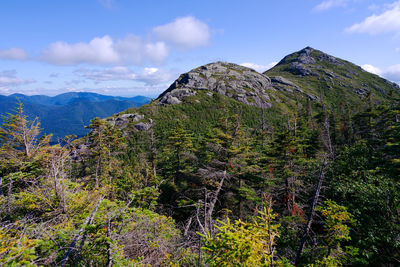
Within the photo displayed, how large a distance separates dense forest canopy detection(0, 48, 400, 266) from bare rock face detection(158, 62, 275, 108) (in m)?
54.5

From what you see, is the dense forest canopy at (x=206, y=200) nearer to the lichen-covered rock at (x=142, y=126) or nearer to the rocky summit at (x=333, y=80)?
the lichen-covered rock at (x=142, y=126)

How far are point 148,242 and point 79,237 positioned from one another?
8.58ft

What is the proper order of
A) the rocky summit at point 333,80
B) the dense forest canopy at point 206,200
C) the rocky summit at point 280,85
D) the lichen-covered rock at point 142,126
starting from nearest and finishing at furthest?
the dense forest canopy at point 206,200 → the lichen-covered rock at point 142,126 → the rocky summit at point 280,85 → the rocky summit at point 333,80

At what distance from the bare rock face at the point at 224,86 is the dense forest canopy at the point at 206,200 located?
5450cm

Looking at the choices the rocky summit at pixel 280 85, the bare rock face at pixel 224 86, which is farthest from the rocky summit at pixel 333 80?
the bare rock face at pixel 224 86

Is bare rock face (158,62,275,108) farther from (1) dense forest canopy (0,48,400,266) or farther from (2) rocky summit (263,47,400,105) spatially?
(1) dense forest canopy (0,48,400,266)

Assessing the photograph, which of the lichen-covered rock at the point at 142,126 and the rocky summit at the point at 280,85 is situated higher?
the rocky summit at the point at 280,85

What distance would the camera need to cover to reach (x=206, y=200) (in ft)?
44.5

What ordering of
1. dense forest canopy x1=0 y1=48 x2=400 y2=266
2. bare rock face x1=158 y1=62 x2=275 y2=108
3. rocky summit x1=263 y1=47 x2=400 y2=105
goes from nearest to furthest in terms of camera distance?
dense forest canopy x1=0 y1=48 x2=400 y2=266
bare rock face x1=158 y1=62 x2=275 y2=108
rocky summit x1=263 y1=47 x2=400 y2=105

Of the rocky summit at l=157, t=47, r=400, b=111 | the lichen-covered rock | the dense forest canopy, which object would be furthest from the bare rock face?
the dense forest canopy

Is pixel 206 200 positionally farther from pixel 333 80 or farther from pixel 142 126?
pixel 333 80

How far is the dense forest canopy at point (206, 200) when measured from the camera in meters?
4.93

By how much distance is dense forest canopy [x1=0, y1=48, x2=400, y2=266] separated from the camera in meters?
4.93

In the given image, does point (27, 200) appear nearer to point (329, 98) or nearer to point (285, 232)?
point (285, 232)
